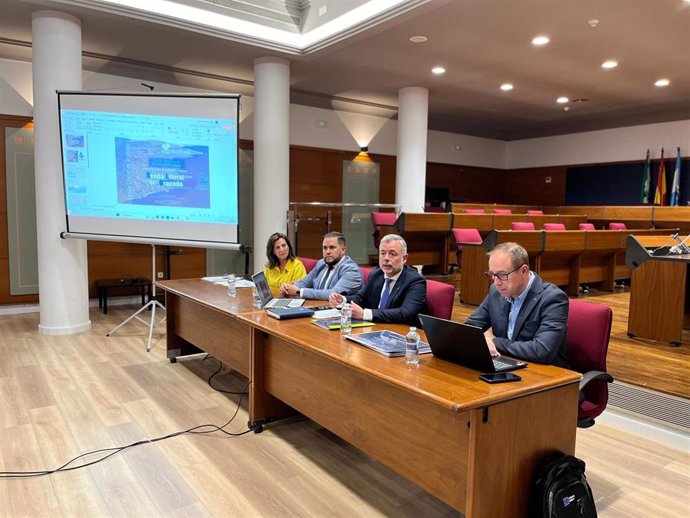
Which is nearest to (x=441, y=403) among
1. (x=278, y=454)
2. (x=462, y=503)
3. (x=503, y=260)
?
(x=462, y=503)

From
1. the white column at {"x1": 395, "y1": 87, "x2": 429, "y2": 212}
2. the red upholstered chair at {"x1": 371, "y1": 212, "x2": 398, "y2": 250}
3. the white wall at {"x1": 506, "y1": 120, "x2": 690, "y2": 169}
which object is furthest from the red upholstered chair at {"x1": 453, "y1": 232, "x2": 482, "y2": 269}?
the white wall at {"x1": 506, "y1": 120, "x2": 690, "y2": 169}

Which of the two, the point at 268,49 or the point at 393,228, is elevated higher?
the point at 268,49

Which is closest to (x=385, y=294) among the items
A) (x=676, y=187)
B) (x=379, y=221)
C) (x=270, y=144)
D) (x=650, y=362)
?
(x=650, y=362)

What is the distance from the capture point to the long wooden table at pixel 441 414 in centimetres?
175

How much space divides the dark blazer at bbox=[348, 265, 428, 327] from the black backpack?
3.62ft

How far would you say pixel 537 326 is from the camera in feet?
7.62

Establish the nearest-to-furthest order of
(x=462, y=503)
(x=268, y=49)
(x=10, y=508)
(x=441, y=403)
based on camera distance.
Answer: (x=441, y=403) < (x=462, y=503) < (x=10, y=508) < (x=268, y=49)

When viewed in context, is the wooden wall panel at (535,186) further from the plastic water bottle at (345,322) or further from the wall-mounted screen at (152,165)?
the plastic water bottle at (345,322)

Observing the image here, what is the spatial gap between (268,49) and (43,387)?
14.4 ft

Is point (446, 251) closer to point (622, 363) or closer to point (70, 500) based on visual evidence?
point (622, 363)

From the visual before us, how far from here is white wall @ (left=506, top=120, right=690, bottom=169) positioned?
33.6 ft

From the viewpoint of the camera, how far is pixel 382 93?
28.0 feet

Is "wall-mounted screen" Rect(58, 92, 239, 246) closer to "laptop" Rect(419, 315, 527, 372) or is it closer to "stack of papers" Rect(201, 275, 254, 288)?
"stack of papers" Rect(201, 275, 254, 288)

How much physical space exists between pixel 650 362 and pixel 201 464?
3.31m
